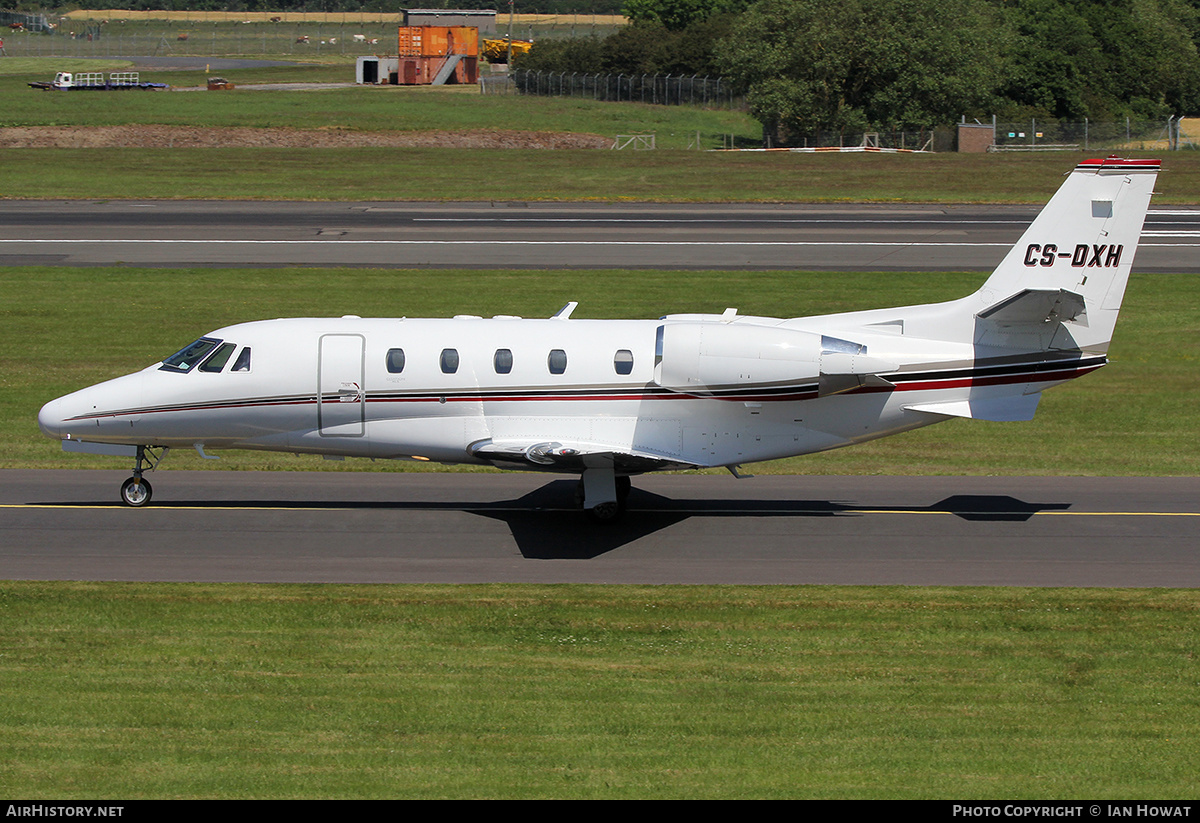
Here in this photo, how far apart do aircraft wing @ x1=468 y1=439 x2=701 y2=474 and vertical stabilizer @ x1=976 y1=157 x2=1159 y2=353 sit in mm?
5691

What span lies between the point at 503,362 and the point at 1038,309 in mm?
8320

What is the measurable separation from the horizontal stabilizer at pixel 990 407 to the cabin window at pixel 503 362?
20.7 ft

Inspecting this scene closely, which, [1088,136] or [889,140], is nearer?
[889,140]

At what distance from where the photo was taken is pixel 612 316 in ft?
114

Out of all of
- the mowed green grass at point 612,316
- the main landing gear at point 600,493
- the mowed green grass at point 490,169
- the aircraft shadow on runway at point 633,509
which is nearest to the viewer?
the main landing gear at point 600,493

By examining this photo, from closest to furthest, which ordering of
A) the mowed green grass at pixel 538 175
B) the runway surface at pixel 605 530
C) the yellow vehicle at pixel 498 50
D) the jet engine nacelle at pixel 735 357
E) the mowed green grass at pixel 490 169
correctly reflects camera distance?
the runway surface at pixel 605 530 < the jet engine nacelle at pixel 735 357 < the mowed green grass at pixel 538 175 < the mowed green grass at pixel 490 169 < the yellow vehicle at pixel 498 50

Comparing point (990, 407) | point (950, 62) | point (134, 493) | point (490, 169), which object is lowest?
point (134, 493)

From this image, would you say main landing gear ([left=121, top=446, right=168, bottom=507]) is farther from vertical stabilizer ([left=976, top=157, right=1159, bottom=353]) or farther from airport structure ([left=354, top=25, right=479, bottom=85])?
airport structure ([left=354, top=25, right=479, bottom=85])

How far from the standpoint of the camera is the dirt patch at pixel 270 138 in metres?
70.8

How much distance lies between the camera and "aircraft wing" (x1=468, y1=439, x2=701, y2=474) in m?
18.8

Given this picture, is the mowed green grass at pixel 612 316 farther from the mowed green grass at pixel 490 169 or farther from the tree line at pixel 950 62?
the tree line at pixel 950 62

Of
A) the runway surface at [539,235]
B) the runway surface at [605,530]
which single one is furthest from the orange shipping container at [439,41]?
the runway surface at [605,530]

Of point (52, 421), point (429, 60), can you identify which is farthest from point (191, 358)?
point (429, 60)

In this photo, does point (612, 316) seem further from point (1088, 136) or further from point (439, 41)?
point (439, 41)
